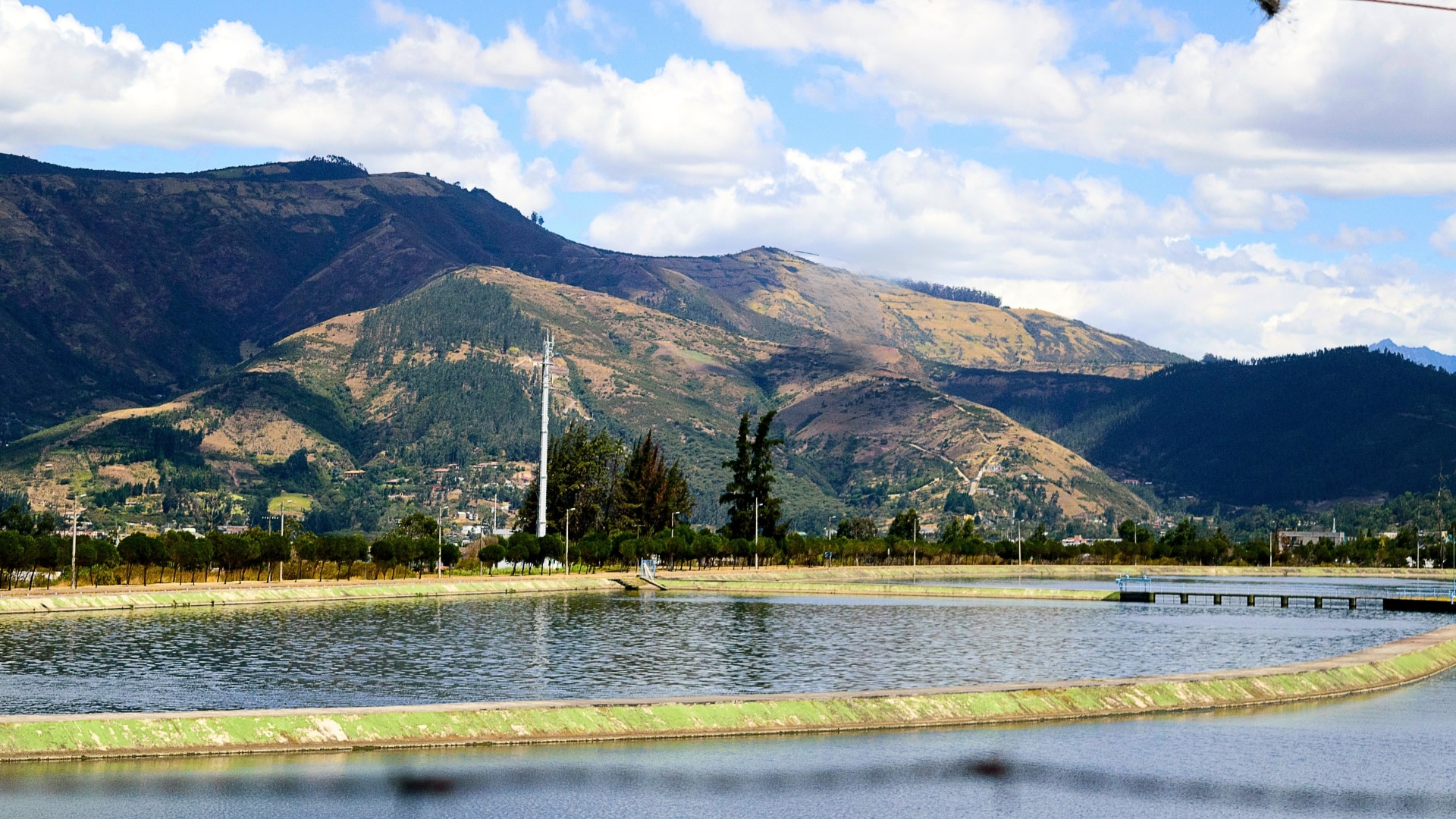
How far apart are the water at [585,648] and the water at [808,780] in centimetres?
1621

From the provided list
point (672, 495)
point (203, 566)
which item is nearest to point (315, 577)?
point (203, 566)

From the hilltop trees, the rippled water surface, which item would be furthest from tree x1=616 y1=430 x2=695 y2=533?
the rippled water surface

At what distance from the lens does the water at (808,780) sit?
34.5 m

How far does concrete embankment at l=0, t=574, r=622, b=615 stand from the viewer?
102 meters

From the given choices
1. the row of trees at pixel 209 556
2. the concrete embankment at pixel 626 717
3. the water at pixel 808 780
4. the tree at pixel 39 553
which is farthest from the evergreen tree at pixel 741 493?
the water at pixel 808 780

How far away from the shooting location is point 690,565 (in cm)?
17712

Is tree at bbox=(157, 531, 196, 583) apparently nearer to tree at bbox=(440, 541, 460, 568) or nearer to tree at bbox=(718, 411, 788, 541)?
tree at bbox=(440, 541, 460, 568)

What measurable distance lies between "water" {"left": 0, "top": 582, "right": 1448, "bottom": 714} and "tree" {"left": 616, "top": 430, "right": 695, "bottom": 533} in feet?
170

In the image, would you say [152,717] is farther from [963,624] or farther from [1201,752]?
[963,624]

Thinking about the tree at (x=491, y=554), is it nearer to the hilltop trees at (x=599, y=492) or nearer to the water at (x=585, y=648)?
the hilltop trees at (x=599, y=492)

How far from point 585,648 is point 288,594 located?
148 feet

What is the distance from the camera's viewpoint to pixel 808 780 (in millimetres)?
38375

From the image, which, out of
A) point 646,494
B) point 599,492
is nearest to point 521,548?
point 599,492

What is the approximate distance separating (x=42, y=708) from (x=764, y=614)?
2669 inches
